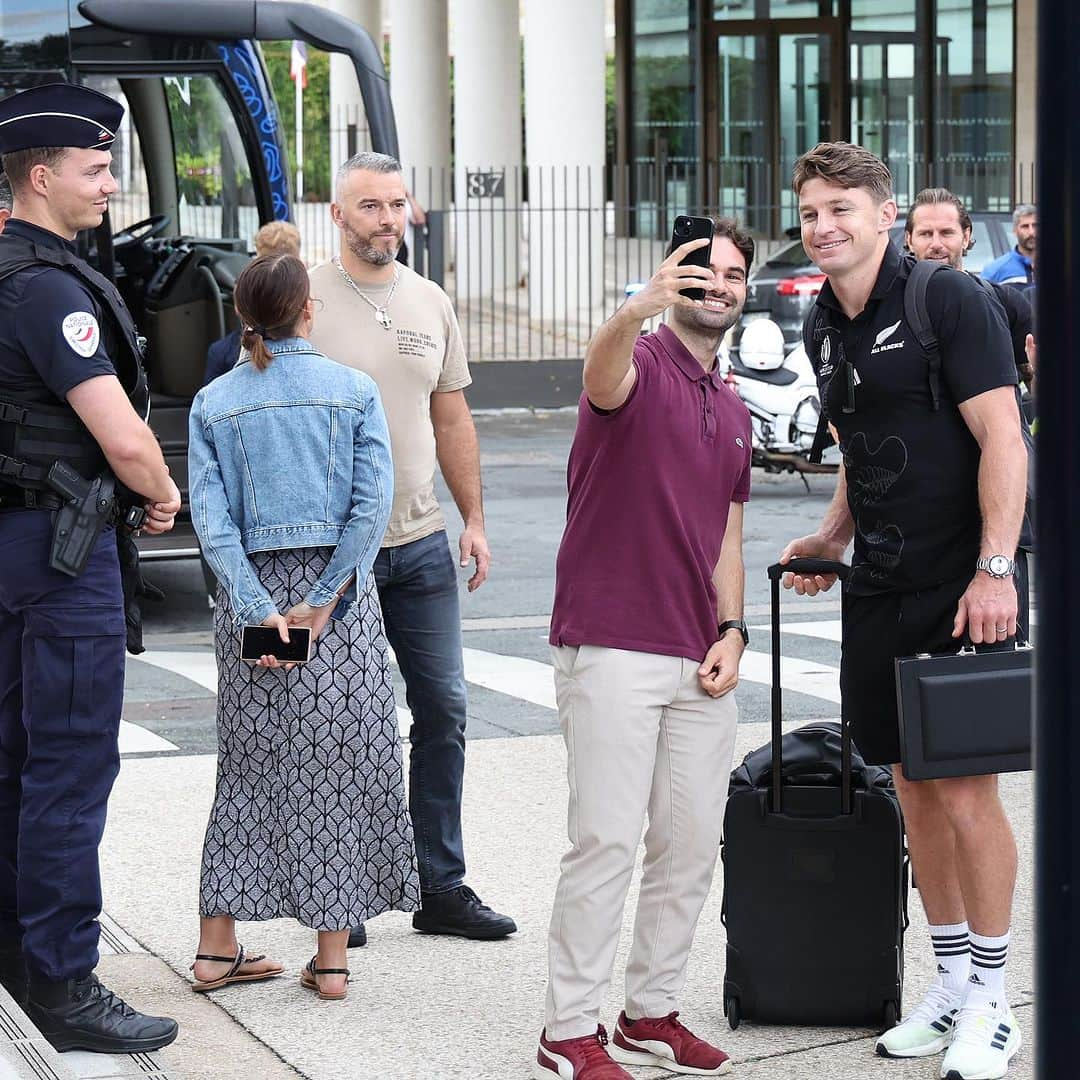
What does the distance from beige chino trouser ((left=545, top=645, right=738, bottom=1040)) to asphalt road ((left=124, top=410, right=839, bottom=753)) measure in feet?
10.9

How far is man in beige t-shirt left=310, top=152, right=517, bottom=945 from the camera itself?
198 inches

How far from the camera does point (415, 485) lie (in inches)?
201

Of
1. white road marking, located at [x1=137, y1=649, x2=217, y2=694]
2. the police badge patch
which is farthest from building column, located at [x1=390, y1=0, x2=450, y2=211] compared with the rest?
the police badge patch

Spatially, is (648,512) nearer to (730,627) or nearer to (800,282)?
(730,627)

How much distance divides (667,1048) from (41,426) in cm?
192

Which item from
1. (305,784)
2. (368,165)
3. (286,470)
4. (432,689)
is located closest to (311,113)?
(368,165)

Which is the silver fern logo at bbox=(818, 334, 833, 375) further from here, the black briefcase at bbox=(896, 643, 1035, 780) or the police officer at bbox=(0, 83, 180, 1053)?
the police officer at bbox=(0, 83, 180, 1053)

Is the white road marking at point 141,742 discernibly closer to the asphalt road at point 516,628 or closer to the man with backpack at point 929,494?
the asphalt road at point 516,628

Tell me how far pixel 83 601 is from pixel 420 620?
1158 mm

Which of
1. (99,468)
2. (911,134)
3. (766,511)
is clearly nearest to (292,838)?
(99,468)

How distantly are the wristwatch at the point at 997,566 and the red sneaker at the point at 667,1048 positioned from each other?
119cm

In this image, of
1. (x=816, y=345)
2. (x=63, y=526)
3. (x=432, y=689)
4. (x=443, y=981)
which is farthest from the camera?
(x=432, y=689)

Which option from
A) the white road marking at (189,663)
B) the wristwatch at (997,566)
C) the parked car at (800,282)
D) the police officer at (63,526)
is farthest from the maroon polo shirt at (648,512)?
the parked car at (800,282)

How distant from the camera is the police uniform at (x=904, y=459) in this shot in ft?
13.6
